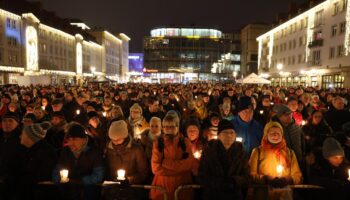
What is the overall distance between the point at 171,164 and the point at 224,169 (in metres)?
0.69

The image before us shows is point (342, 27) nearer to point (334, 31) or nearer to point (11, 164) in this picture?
point (334, 31)

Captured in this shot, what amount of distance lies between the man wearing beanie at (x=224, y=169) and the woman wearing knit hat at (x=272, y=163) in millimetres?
254

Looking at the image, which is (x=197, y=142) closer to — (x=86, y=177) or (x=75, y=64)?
(x=86, y=177)

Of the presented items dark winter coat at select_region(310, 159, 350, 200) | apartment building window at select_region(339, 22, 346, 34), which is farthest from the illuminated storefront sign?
dark winter coat at select_region(310, 159, 350, 200)

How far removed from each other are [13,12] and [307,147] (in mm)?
43746

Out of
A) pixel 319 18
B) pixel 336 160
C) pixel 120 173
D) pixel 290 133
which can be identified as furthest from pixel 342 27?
pixel 120 173

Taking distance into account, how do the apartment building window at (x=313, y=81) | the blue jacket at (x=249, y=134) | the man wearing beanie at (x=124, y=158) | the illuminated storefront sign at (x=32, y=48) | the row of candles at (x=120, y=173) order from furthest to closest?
the illuminated storefront sign at (x=32, y=48) → the apartment building window at (x=313, y=81) → the blue jacket at (x=249, y=134) → the man wearing beanie at (x=124, y=158) → the row of candles at (x=120, y=173)

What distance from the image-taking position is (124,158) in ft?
15.4

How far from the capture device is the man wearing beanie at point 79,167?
449 centimetres

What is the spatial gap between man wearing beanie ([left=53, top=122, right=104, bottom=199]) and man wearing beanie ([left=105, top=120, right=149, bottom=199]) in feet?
0.56

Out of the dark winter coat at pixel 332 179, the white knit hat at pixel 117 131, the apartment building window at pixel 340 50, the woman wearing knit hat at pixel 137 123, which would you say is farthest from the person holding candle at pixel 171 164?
the apartment building window at pixel 340 50

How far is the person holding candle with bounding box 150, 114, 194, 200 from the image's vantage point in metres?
4.51

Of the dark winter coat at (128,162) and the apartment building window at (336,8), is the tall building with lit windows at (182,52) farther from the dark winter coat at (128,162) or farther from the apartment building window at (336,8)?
the dark winter coat at (128,162)

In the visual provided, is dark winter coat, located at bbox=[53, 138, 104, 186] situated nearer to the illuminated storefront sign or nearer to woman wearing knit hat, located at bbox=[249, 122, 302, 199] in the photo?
woman wearing knit hat, located at bbox=[249, 122, 302, 199]
